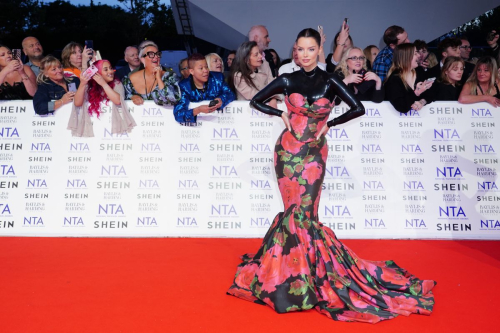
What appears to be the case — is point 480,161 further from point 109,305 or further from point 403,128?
point 109,305

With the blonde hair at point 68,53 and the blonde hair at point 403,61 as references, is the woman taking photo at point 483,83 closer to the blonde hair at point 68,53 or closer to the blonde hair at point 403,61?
the blonde hair at point 403,61

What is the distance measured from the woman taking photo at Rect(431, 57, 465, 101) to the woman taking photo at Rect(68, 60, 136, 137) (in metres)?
3.67

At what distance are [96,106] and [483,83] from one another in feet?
14.8

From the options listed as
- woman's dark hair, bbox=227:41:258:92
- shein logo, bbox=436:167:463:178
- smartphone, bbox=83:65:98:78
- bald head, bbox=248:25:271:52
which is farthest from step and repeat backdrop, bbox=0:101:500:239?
bald head, bbox=248:25:271:52

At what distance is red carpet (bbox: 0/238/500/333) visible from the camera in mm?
3508

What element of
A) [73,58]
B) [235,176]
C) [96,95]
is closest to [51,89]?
[96,95]

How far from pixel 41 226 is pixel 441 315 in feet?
14.4

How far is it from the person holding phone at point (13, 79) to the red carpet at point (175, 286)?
1.78m

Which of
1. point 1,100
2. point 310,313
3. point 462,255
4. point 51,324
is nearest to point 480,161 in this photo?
point 462,255

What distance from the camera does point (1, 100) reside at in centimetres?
614

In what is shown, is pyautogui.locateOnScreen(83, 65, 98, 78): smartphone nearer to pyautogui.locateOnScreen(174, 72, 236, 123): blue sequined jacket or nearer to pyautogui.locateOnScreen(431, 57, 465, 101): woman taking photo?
pyautogui.locateOnScreen(174, 72, 236, 123): blue sequined jacket

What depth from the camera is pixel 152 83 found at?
6.27 m

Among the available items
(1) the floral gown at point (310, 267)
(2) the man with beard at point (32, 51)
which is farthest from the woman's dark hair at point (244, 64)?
(2) the man with beard at point (32, 51)

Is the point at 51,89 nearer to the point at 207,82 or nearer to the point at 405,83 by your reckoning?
the point at 207,82
